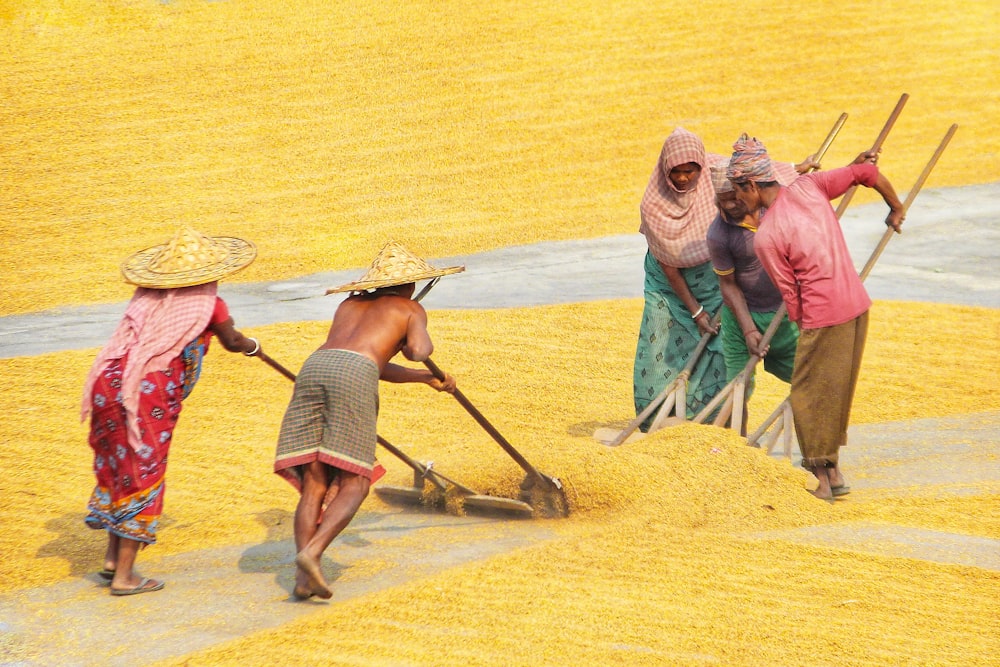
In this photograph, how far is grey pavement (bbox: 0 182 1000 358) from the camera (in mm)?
10352

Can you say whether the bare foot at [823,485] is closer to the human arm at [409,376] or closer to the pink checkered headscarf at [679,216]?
the pink checkered headscarf at [679,216]

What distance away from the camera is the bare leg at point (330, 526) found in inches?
189

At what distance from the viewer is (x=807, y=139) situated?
15539 millimetres

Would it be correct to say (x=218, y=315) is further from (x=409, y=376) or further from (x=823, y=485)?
(x=823, y=485)

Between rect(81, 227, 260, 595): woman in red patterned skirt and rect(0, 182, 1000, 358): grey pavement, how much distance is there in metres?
4.60

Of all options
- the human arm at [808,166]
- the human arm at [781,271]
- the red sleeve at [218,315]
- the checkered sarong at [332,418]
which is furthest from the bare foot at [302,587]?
the human arm at [808,166]

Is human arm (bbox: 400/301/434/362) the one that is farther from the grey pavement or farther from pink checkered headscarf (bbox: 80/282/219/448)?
the grey pavement

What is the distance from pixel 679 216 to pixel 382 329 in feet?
8.19

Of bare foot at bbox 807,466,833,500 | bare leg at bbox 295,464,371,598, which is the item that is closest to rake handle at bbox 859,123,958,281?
bare foot at bbox 807,466,833,500

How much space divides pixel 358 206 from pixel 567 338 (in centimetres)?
476

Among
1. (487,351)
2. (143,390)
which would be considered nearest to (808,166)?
(487,351)

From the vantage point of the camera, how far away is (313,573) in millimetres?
4793

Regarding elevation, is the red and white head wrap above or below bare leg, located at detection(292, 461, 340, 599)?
above

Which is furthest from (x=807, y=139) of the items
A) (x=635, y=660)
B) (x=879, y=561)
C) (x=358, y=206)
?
(x=635, y=660)
